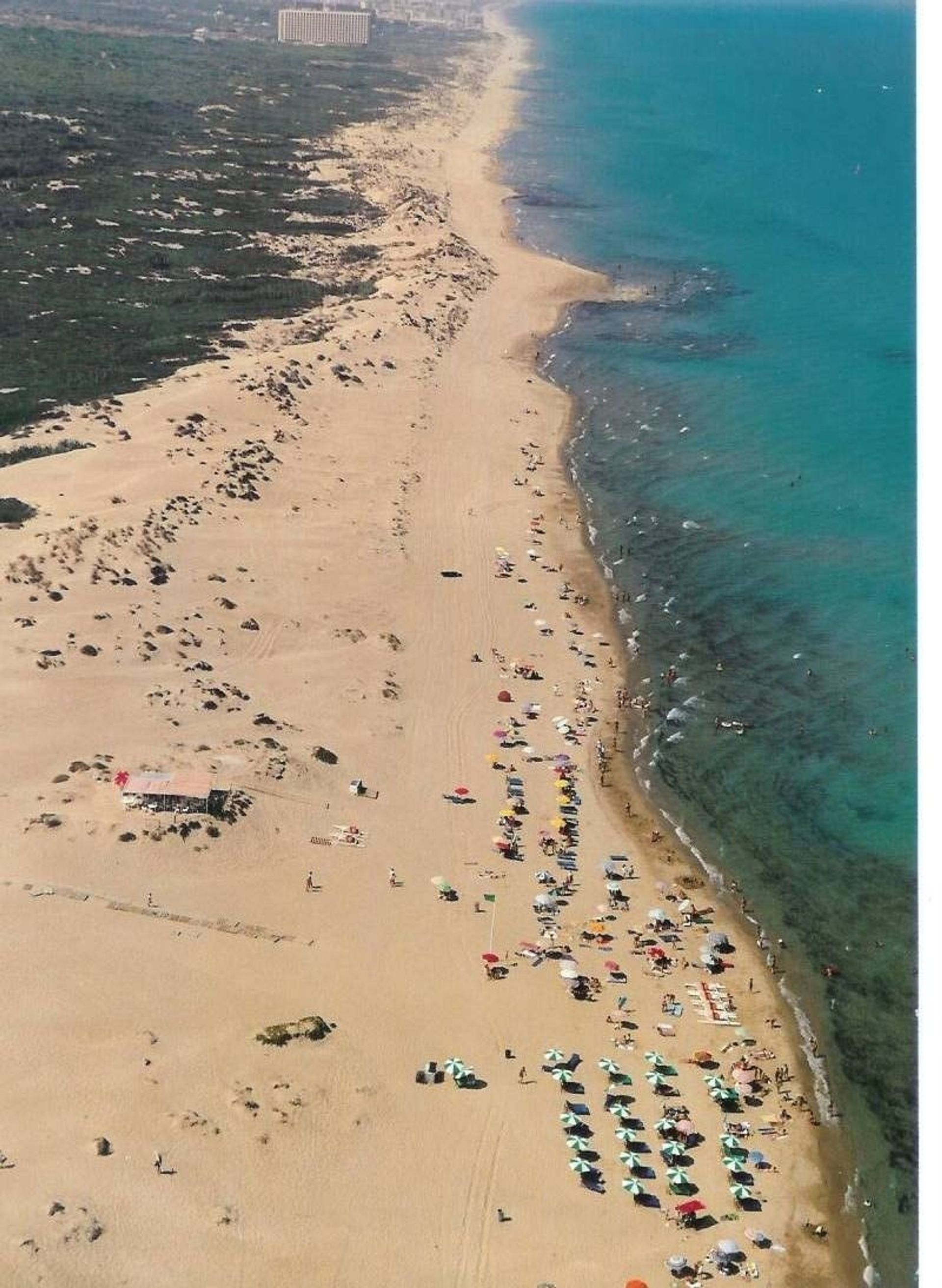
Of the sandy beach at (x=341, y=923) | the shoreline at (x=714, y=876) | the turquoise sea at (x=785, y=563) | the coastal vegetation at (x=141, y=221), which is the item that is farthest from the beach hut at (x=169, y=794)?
the coastal vegetation at (x=141, y=221)

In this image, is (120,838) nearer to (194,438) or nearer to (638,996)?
(638,996)

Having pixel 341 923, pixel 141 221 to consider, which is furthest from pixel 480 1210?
pixel 141 221

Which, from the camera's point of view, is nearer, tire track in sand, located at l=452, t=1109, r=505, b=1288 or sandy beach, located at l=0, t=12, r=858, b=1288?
tire track in sand, located at l=452, t=1109, r=505, b=1288

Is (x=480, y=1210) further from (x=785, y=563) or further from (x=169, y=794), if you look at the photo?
(x=785, y=563)

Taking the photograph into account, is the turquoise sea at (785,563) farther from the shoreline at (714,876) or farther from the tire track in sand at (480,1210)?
the tire track in sand at (480,1210)

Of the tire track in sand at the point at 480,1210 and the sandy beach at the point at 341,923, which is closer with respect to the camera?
the tire track in sand at the point at 480,1210

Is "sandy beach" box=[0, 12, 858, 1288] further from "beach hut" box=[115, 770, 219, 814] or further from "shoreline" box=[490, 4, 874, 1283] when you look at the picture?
"beach hut" box=[115, 770, 219, 814]

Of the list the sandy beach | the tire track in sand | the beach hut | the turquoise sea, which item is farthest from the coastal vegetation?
the tire track in sand
